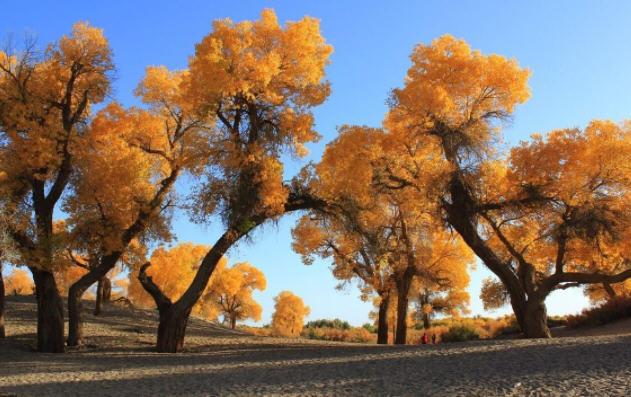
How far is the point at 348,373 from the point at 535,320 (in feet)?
36.5

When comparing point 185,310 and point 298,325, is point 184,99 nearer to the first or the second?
point 185,310

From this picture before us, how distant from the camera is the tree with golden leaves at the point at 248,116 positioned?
1742cm

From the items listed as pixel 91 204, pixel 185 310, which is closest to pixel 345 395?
pixel 185 310

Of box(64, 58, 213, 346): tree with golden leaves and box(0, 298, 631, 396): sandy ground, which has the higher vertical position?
box(64, 58, 213, 346): tree with golden leaves

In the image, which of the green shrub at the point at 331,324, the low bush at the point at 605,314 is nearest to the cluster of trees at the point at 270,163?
the low bush at the point at 605,314

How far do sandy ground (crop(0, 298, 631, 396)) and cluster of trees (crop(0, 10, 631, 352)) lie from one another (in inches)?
182

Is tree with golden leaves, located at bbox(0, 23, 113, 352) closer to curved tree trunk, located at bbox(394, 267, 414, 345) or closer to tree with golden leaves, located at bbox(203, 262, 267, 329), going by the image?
curved tree trunk, located at bbox(394, 267, 414, 345)

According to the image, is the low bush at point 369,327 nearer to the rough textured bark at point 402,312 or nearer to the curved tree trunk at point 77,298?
the rough textured bark at point 402,312

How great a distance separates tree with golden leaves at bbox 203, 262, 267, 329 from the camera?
5169cm

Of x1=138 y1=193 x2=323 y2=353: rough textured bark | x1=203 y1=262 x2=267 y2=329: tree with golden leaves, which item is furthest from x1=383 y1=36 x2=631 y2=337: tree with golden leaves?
x1=203 y1=262 x2=267 y2=329: tree with golden leaves

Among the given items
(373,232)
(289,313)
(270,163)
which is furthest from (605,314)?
(289,313)

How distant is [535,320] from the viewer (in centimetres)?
1853

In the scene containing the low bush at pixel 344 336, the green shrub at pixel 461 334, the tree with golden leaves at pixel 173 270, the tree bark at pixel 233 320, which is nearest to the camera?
the green shrub at pixel 461 334

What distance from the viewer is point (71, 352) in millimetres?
17484
